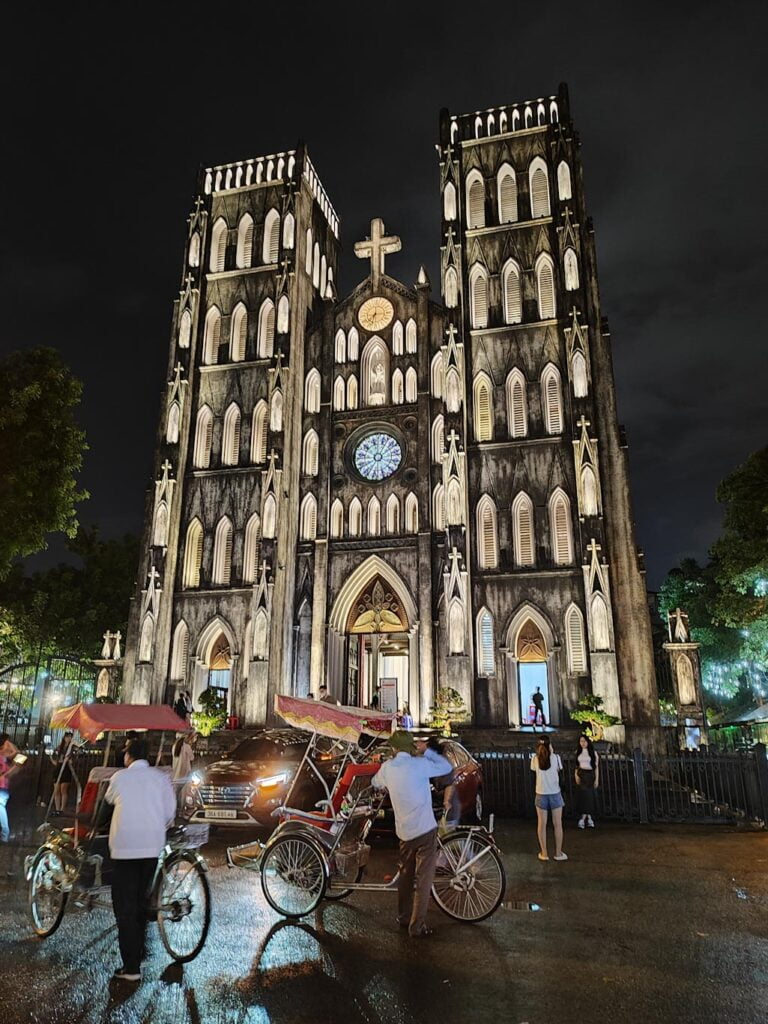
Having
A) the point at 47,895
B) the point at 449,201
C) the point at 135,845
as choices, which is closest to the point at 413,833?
the point at 135,845

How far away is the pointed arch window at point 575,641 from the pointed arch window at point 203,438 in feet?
49.8

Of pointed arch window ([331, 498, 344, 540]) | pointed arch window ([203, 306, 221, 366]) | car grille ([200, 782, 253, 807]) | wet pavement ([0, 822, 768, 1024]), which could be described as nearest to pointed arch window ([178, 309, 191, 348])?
pointed arch window ([203, 306, 221, 366])

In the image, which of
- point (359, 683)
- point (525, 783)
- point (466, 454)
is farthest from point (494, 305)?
point (525, 783)

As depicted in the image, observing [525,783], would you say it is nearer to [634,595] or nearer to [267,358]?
[634,595]

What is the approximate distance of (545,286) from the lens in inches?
1114

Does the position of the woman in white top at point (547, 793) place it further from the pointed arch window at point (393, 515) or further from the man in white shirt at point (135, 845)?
the pointed arch window at point (393, 515)

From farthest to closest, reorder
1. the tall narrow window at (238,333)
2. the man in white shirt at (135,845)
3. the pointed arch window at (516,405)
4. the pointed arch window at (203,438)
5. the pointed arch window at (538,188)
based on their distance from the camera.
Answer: the tall narrow window at (238,333), the pointed arch window at (203,438), the pointed arch window at (538,188), the pointed arch window at (516,405), the man in white shirt at (135,845)

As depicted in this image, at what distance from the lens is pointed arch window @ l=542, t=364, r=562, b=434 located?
26797 millimetres

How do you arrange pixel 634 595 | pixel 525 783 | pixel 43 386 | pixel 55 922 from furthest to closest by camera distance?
1. pixel 634 595
2. pixel 43 386
3. pixel 525 783
4. pixel 55 922

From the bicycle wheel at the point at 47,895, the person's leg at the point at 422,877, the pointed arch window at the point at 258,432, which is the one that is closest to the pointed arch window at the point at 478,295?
the pointed arch window at the point at 258,432

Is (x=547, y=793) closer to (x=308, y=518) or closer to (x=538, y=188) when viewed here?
(x=308, y=518)

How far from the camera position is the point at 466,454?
87.5ft

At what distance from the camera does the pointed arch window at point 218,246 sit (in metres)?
32.2

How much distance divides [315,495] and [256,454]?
119 inches
